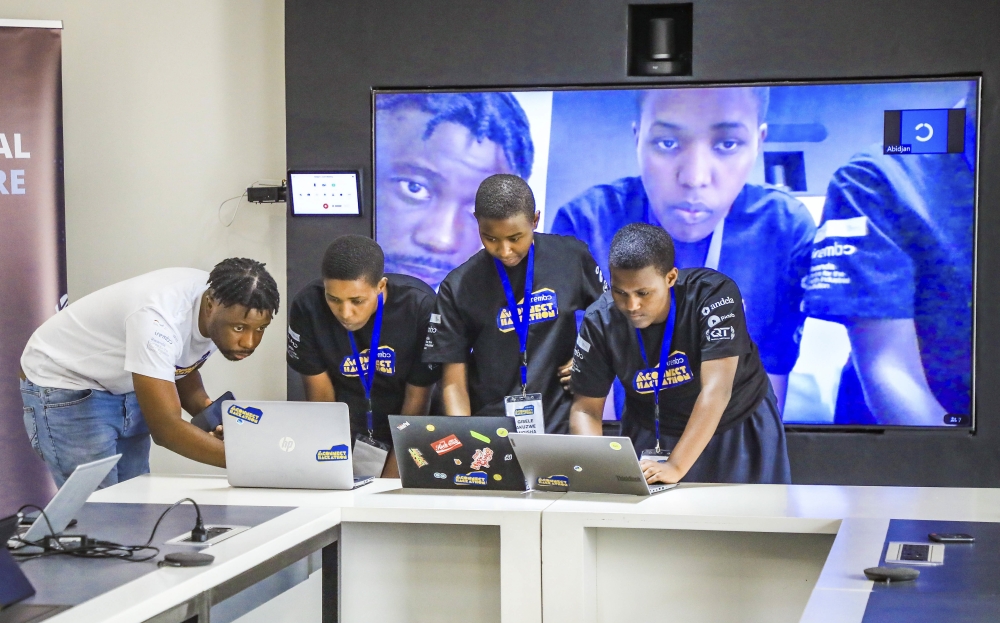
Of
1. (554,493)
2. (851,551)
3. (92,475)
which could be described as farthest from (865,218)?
(92,475)

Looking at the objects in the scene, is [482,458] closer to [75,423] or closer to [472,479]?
[472,479]

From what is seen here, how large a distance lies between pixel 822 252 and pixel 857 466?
2.94ft

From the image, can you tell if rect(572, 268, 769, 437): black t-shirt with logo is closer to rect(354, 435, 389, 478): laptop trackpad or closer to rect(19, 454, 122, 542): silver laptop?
rect(354, 435, 389, 478): laptop trackpad

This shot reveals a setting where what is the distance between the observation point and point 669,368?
381 cm

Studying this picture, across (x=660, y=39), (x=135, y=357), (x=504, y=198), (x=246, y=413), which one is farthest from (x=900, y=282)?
(x=135, y=357)

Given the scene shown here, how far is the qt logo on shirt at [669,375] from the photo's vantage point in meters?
3.75

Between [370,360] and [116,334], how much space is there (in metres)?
1.02

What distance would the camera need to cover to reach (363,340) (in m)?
4.02

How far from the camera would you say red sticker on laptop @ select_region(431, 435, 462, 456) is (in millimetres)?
2850

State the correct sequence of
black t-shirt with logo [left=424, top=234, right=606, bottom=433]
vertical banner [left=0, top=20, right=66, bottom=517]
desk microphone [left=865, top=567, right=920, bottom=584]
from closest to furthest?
desk microphone [left=865, top=567, right=920, bottom=584]
black t-shirt with logo [left=424, top=234, right=606, bottom=433]
vertical banner [left=0, top=20, right=66, bottom=517]

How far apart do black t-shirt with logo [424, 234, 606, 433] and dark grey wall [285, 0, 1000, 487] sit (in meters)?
0.61

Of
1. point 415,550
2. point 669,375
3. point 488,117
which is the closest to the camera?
point 415,550

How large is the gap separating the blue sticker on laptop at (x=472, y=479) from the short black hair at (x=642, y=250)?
1.15 meters

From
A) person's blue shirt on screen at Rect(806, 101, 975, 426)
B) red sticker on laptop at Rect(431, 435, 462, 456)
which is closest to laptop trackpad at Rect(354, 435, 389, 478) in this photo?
red sticker on laptop at Rect(431, 435, 462, 456)
